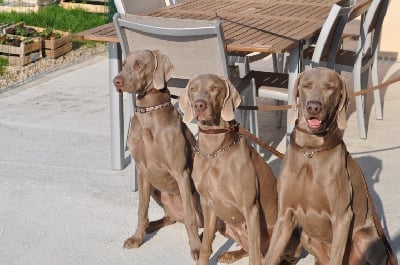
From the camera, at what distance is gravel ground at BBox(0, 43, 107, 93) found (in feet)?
26.5

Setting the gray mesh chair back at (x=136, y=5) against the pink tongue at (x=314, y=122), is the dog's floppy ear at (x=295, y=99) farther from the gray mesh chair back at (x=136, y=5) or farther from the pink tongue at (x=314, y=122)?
the gray mesh chair back at (x=136, y=5)

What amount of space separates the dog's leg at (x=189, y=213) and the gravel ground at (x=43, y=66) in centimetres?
394

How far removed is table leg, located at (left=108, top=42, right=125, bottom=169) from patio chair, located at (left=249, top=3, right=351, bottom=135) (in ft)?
3.18

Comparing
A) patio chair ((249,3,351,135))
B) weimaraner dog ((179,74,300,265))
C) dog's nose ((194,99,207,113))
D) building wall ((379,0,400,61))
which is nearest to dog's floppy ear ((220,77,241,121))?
weimaraner dog ((179,74,300,265))

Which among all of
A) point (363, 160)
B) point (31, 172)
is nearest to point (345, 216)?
point (363, 160)

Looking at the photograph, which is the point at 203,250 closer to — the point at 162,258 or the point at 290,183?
the point at 162,258

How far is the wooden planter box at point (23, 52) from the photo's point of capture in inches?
339

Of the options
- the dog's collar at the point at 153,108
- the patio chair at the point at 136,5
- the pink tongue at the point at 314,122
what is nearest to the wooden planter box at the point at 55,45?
the patio chair at the point at 136,5

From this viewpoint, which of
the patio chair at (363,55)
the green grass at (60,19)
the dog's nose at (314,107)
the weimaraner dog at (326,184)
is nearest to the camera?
the dog's nose at (314,107)

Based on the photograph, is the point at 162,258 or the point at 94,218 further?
the point at 94,218

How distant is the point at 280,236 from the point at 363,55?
3.06 metres

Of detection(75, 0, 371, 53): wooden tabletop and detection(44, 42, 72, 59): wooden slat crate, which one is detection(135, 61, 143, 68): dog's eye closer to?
detection(75, 0, 371, 53): wooden tabletop

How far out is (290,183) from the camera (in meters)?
3.55

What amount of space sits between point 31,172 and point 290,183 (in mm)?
2606
